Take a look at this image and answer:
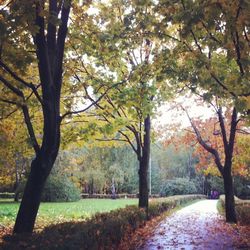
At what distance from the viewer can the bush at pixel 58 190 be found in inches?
1409

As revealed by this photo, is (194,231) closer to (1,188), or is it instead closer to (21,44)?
(21,44)

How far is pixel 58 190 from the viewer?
3641 centimetres

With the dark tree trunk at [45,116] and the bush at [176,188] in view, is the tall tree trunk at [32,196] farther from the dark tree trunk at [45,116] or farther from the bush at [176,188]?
the bush at [176,188]

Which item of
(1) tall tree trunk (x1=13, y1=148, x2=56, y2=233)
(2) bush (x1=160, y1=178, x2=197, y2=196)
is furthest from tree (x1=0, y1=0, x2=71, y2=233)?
(2) bush (x1=160, y1=178, x2=197, y2=196)

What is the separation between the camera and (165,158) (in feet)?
233

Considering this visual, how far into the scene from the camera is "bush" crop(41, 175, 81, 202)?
35781 mm

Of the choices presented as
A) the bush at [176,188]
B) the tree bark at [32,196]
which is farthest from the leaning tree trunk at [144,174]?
the bush at [176,188]

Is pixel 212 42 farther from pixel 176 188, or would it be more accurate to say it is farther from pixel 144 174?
pixel 176 188

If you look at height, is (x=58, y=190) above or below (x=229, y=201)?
above

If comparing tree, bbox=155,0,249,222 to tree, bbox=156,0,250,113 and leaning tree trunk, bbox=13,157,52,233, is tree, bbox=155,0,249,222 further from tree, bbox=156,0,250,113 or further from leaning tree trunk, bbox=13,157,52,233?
leaning tree trunk, bbox=13,157,52,233

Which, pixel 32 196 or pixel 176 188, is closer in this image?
pixel 32 196

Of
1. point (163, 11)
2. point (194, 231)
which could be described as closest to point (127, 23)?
point (163, 11)

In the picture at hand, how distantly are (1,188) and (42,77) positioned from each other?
41.7 m

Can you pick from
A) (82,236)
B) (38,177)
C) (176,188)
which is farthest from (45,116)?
(176,188)
